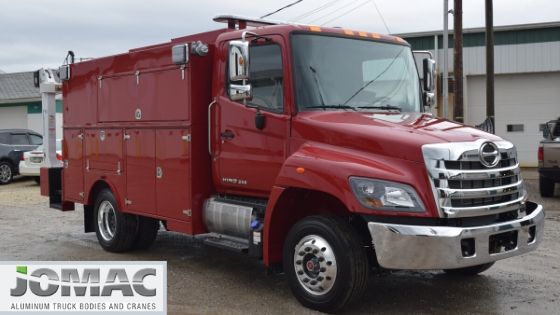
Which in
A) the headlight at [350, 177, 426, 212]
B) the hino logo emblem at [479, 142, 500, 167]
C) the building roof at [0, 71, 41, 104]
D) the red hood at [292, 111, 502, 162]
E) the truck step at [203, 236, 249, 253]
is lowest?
the truck step at [203, 236, 249, 253]

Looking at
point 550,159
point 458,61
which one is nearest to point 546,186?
point 550,159

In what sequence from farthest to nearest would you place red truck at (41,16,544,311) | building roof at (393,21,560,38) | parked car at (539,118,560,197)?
building roof at (393,21,560,38) < parked car at (539,118,560,197) < red truck at (41,16,544,311)

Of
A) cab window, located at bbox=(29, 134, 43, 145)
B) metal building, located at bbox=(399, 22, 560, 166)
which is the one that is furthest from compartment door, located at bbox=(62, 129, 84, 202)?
metal building, located at bbox=(399, 22, 560, 166)

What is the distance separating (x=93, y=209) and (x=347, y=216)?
456 centimetres

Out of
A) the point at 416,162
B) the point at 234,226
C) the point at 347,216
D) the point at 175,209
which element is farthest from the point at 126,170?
the point at 416,162

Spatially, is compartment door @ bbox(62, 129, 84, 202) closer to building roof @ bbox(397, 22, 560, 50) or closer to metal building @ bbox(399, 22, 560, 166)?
metal building @ bbox(399, 22, 560, 166)

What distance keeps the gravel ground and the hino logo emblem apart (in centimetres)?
137

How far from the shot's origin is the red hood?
5.05 m

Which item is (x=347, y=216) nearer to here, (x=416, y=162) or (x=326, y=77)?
(x=416, y=162)

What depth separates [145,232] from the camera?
26.9 feet

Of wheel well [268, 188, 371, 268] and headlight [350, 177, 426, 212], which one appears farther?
wheel well [268, 188, 371, 268]

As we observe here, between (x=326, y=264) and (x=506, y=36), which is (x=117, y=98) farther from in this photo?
(x=506, y=36)

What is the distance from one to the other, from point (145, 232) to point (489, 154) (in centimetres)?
476

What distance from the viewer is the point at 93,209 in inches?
343
